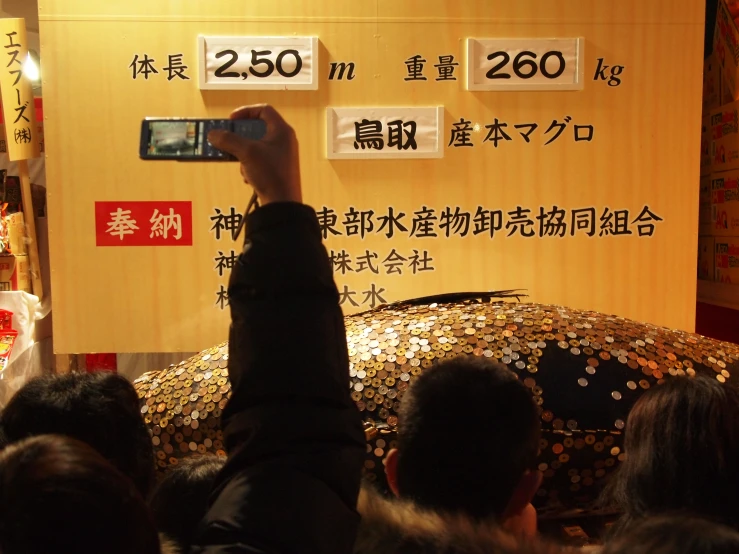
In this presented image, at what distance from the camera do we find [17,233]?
273 centimetres

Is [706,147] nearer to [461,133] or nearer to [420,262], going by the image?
[461,133]

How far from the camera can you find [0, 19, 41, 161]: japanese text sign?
8.42ft

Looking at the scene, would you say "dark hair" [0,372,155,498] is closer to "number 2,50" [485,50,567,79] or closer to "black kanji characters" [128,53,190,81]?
"black kanji characters" [128,53,190,81]

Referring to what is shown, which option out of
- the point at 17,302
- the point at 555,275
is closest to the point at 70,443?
the point at 555,275

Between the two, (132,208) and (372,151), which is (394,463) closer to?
(372,151)

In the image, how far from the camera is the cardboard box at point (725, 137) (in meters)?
2.69

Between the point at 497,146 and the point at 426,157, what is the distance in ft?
0.85

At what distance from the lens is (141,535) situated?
21.9 inches

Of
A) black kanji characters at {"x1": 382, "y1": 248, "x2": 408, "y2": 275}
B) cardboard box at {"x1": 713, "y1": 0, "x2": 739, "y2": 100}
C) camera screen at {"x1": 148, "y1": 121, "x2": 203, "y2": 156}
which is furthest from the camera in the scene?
cardboard box at {"x1": 713, "y1": 0, "x2": 739, "y2": 100}

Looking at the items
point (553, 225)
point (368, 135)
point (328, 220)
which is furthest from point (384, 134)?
point (553, 225)

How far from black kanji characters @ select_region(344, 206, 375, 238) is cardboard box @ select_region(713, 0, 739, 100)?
1493mm

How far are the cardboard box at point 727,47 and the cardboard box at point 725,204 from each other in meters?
0.31

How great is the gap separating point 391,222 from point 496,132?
0.49 metres

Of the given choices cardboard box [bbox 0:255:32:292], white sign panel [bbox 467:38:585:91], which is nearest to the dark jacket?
white sign panel [bbox 467:38:585:91]
